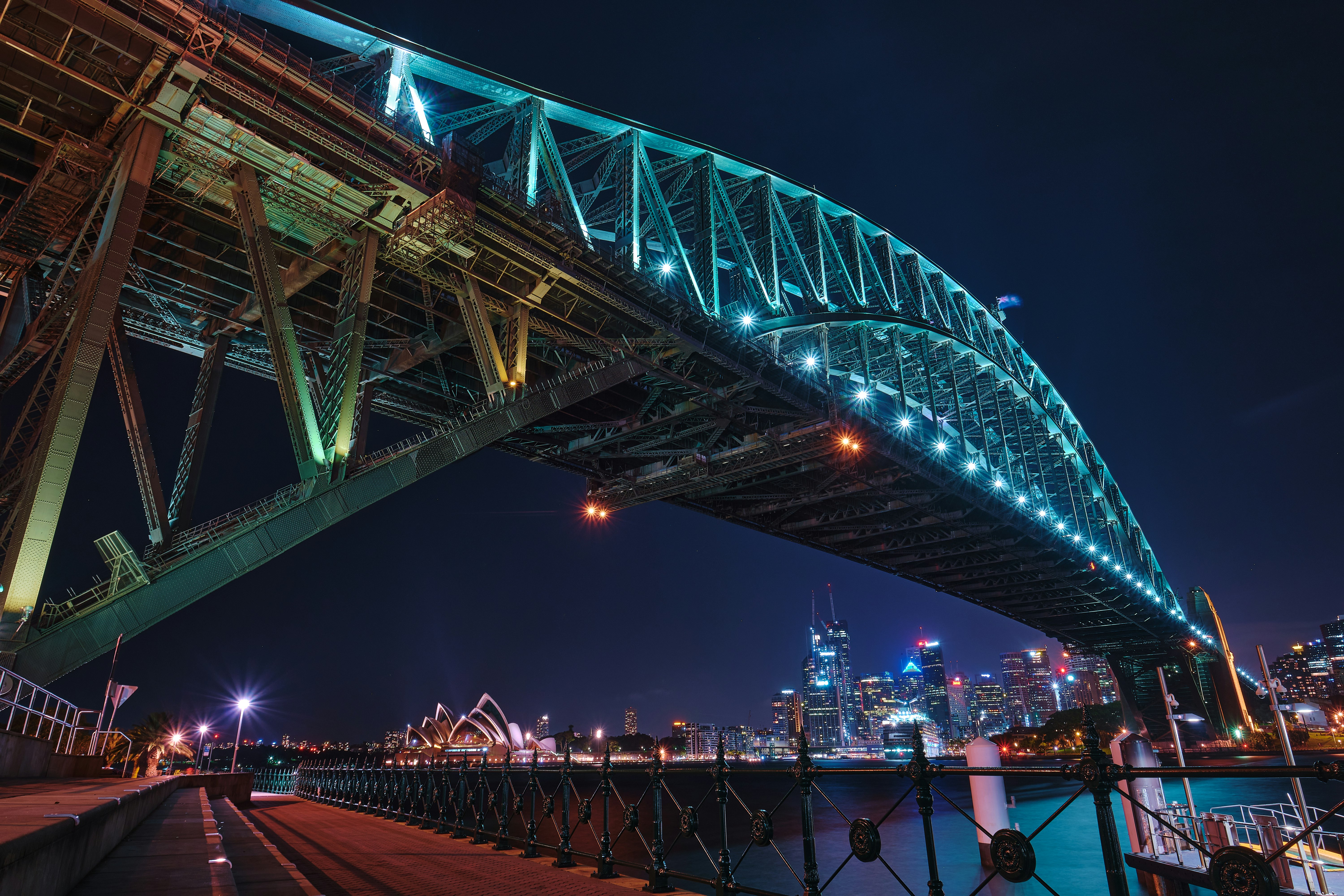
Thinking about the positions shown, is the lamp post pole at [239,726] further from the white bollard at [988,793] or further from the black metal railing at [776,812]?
the white bollard at [988,793]

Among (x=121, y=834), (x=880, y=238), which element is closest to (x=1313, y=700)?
(x=880, y=238)

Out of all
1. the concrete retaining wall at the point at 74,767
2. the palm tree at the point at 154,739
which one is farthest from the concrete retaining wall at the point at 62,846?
the palm tree at the point at 154,739

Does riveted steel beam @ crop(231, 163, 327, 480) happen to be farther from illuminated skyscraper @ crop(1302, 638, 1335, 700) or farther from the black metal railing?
illuminated skyscraper @ crop(1302, 638, 1335, 700)

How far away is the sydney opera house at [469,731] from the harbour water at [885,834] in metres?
15.8

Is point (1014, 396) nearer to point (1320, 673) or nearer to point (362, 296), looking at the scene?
point (362, 296)

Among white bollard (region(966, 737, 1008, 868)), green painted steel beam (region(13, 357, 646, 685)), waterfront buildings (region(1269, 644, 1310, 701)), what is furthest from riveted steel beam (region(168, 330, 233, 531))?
waterfront buildings (region(1269, 644, 1310, 701))

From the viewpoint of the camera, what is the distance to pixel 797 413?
29047 millimetres

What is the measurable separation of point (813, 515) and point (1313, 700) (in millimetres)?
181752

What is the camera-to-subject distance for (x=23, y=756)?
311 inches

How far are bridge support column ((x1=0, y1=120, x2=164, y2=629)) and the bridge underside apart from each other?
2.0 inches

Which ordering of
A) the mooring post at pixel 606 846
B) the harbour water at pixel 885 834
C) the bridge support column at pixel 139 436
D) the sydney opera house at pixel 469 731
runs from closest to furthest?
the mooring post at pixel 606 846 < the bridge support column at pixel 139 436 < the harbour water at pixel 885 834 < the sydney opera house at pixel 469 731

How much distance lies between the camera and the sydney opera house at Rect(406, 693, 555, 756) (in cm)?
9250

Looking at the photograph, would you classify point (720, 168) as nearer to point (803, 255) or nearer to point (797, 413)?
point (803, 255)

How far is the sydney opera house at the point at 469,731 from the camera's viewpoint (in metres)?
92.5
